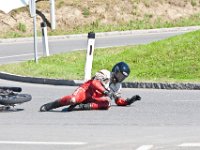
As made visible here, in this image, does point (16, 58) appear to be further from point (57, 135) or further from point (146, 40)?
point (57, 135)

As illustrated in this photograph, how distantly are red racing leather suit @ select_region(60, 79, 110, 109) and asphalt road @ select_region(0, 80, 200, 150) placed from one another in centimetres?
19

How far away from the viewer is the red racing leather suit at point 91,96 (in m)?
13.9

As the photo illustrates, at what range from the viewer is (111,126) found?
1222 cm

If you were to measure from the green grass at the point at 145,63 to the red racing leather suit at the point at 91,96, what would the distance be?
→ 14.4 ft

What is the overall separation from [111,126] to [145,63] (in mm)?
9233

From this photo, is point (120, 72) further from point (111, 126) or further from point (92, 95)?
point (111, 126)

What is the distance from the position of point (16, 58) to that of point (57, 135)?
1608cm

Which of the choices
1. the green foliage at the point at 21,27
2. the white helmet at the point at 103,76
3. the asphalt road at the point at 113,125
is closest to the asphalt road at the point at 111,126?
the asphalt road at the point at 113,125

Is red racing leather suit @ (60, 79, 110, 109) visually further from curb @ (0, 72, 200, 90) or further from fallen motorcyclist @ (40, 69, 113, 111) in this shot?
curb @ (0, 72, 200, 90)

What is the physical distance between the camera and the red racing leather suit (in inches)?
545

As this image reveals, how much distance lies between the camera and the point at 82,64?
2238 cm

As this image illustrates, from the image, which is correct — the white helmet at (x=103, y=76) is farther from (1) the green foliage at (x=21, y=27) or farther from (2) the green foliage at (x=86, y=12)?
(2) the green foliage at (x=86, y=12)

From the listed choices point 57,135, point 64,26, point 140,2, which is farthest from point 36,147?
point 140,2

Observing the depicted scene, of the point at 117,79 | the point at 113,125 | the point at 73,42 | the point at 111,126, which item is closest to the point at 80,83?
the point at 117,79
